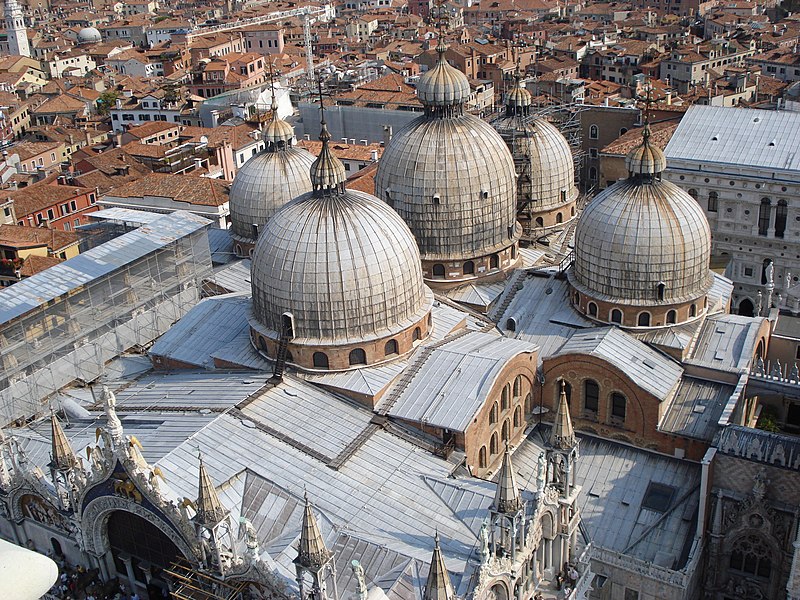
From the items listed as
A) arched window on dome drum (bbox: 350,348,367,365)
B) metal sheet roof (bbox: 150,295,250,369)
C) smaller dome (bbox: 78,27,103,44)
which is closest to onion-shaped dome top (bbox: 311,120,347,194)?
arched window on dome drum (bbox: 350,348,367,365)

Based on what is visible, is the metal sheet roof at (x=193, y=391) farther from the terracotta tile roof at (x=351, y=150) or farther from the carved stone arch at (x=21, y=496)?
the terracotta tile roof at (x=351, y=150)

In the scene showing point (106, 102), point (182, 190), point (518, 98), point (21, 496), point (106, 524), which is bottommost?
point (106, 524)

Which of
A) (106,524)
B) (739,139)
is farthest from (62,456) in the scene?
(739,139)

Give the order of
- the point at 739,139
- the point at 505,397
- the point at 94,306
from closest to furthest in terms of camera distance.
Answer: the point at 505,397 < the point at 94,306 < the point at 739,139

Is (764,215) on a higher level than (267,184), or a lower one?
lower

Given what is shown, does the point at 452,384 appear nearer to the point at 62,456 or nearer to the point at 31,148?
the point at 62,456

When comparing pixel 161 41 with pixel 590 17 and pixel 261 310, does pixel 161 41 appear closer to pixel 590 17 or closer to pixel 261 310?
pixel 590 17

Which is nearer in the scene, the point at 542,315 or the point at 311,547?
the point at 311,547

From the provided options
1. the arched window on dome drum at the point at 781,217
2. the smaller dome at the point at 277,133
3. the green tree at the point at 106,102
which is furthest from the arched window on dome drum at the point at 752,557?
the green tree at the point at 106,102
